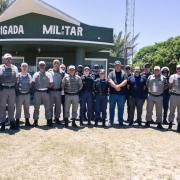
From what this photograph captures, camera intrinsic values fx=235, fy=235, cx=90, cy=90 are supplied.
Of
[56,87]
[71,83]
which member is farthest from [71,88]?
[56,87]

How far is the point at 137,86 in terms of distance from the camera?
285 inches

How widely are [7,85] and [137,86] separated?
378cm

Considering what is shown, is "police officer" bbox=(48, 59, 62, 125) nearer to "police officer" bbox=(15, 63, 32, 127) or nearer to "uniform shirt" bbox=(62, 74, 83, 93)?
"uniform shirt" bbox=(62, 74, 83, 93)

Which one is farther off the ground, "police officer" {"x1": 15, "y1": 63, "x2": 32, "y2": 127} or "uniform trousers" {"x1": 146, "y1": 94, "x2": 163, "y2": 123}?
"police officer" {"x1": 15, "y1": 63, "x2": 32, "y2": 127}

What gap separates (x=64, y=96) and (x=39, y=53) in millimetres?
9907

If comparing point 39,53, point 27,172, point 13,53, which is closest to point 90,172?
→ point 27,172

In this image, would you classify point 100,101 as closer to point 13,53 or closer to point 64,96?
point 64,96

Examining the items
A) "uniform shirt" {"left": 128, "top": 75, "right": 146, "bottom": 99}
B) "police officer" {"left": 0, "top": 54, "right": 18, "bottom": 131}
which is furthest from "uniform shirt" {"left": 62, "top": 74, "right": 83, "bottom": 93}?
"uniform shirt" {"left": 128, "top": 75, "right": 146, "bottom": 99}

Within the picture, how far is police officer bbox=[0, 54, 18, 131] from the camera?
19.9 feet

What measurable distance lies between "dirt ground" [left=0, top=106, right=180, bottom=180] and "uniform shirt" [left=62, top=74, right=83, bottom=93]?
1.11 metres

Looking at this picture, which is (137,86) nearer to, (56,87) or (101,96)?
(101,96)

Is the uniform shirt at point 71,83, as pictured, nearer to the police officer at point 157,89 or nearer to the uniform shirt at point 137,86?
the uniform shirt at point 137,86

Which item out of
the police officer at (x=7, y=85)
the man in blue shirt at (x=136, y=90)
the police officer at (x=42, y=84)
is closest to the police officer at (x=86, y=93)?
A: the police officer at (x=42, y=84)

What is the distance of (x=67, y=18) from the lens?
13.2 meters
